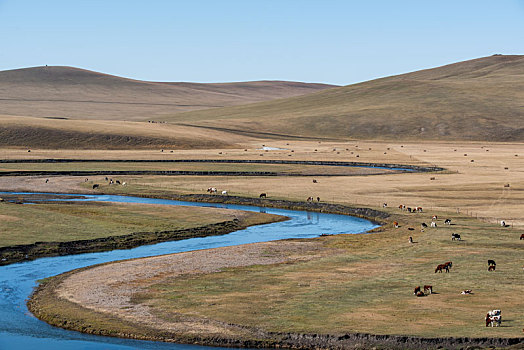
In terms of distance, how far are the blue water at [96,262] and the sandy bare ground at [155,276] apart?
1729 mm

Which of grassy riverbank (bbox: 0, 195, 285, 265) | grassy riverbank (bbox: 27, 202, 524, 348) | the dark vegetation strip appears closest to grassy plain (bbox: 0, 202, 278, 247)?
grassy riverbank (bbox: 0, 195, 285, 265)

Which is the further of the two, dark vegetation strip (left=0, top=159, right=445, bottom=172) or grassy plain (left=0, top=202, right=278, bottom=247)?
dark vegetation strip (left=0, top=159, right=445, bottom=172)

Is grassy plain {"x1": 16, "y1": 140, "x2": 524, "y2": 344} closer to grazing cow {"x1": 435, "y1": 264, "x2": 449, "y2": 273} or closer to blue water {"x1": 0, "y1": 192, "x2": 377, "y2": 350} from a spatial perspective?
grazing cow {"x1": 435, "y1": 264, "x2": 449, "y2": 273}

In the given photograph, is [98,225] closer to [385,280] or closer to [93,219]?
[93,219]

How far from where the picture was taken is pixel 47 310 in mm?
33281

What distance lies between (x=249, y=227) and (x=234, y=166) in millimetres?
49405

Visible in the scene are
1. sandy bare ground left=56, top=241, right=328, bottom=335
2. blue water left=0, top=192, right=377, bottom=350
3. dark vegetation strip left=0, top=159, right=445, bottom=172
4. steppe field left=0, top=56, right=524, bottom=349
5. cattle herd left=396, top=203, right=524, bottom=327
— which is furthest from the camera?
dark vegetation strip left=0, top=159, right=445, bottom=172

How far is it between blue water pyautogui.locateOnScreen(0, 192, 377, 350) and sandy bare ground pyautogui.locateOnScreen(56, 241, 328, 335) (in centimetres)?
173

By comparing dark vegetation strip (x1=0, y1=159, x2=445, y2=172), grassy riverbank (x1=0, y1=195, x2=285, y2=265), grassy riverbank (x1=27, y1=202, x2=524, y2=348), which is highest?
dark vegetation strip (x1=0, y1=159, x2=445, y2=172)

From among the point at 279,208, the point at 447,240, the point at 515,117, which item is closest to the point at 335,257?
the point at 447,240

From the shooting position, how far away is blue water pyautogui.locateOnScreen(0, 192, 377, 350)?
2977 cm

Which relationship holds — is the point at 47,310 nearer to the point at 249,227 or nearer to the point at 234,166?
the point at 249,227

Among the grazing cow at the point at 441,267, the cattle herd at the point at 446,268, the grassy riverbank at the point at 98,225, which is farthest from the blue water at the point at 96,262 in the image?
the grazing cow at the point at 441,267

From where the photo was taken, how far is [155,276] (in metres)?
39.3
